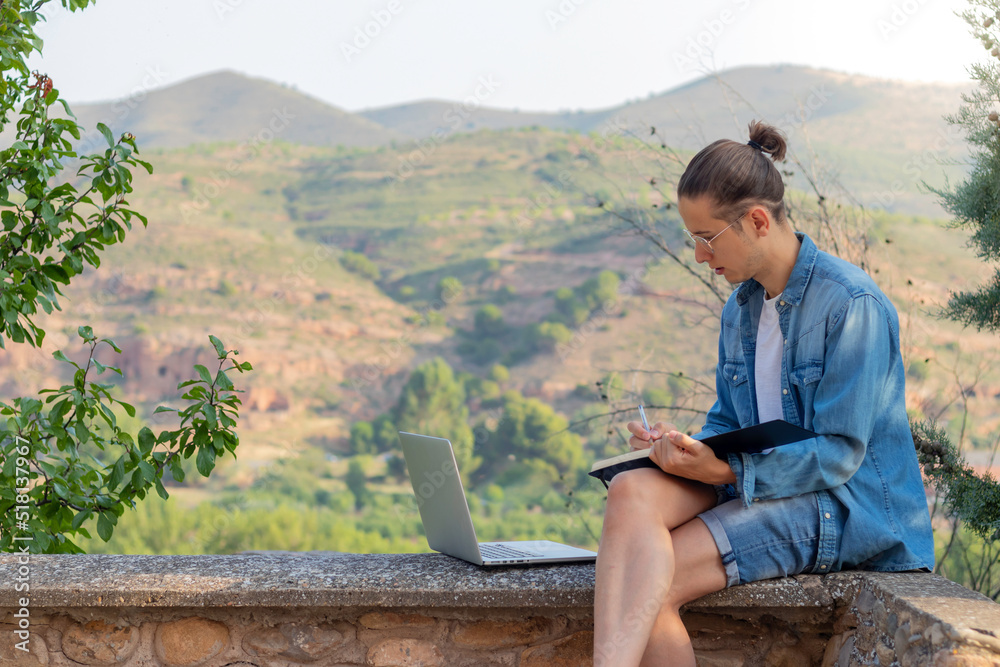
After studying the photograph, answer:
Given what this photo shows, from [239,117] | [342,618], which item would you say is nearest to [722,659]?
[342,618]

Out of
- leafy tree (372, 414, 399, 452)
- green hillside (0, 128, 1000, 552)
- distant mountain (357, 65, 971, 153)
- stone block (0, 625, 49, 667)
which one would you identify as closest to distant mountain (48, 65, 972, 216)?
distant mountain (357, 65, 971, 153)

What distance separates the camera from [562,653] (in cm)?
172

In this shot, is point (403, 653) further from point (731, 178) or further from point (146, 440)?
point (731, 178)

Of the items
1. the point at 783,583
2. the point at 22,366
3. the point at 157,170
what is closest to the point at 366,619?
the point at 783,583

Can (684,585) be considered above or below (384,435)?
above

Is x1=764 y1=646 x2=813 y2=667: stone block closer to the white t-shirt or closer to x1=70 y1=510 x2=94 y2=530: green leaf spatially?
the white t-shirt

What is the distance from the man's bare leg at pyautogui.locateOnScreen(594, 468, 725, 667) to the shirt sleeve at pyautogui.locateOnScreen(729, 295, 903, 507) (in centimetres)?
14

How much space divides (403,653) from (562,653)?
1.07ft

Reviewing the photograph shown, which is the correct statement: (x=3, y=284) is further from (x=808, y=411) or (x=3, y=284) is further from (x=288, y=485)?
(x=288, y=485)

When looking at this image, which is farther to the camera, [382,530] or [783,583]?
[382,530]

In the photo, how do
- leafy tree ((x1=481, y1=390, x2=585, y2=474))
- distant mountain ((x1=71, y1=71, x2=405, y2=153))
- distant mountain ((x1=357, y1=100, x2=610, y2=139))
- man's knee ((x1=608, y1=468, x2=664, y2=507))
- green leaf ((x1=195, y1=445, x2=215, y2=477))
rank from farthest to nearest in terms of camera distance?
distant mountain ((x1=357, y1=100, x2=610, y2=139)) → distant mountain ((x1=71, y1=71, x2=405, y2=153)) → leafy tree ((x1=481, y1=390, x2=585, y2=474)) → green leaf ((x1=195, y1=445, x2=215, y2=477)) → man's knee ((x1=608, y1=468, x2=664, y2=507))

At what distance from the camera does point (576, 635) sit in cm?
171

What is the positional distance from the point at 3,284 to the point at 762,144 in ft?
6.19

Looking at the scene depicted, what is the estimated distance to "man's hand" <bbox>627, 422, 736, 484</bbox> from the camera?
4.88ft
